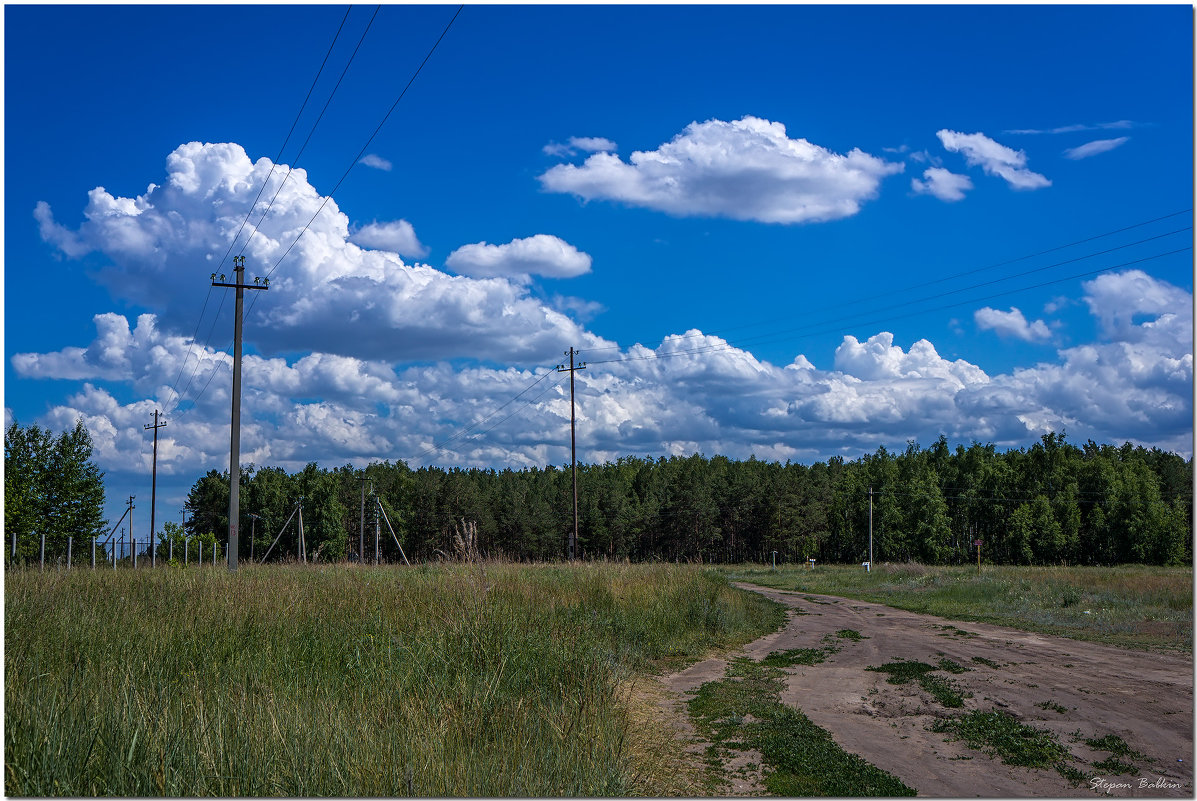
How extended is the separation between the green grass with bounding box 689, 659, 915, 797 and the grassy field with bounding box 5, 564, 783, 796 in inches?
31.7

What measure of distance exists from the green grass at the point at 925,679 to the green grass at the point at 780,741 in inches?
73.0

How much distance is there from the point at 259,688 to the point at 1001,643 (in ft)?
46.8

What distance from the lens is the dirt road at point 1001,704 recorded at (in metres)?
6.58

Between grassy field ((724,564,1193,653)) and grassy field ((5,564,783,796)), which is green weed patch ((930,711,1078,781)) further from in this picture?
grassy field ((724,564,1193,653))

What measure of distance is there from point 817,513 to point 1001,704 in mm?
85916

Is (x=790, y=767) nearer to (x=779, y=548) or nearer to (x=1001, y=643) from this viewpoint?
(x=1001, y=643)

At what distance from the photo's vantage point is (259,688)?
6219 millimetres

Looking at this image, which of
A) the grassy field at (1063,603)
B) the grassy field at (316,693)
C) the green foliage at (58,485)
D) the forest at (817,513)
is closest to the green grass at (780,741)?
the grassy field at (316,693)

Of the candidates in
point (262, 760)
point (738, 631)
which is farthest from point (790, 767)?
point (738, 631)

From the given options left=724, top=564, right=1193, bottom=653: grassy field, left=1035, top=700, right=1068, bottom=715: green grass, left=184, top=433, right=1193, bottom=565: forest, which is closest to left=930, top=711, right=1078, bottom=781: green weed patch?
left=1035, top=700, right=1068, bottom=715: green grass

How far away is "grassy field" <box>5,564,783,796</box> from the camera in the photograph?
454 cm

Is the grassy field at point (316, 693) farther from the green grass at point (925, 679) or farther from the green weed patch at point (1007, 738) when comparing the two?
the green grass at point (925, 679)

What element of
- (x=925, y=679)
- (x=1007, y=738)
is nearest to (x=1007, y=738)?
(x=1007, y=738)

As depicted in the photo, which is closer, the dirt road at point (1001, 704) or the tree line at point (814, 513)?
the dirt road at point (1001, 704)
